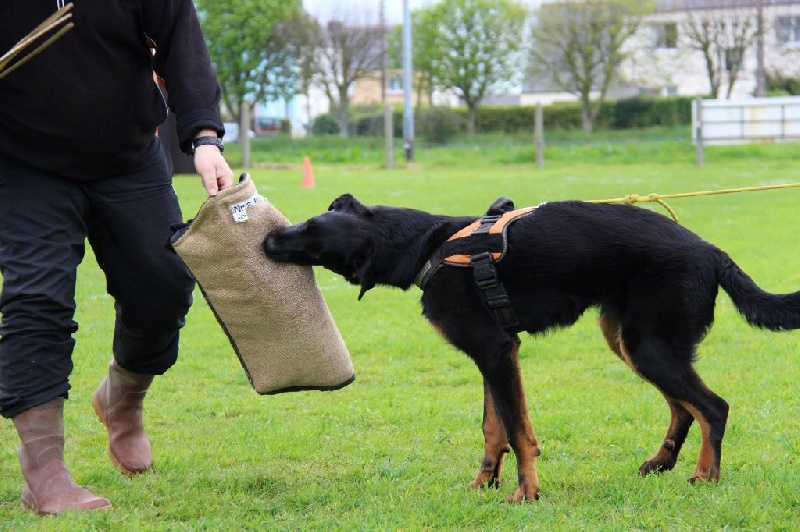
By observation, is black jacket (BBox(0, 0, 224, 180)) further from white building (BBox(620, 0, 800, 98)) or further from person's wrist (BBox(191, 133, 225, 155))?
white building (BBox(620, 0, 800, 98))

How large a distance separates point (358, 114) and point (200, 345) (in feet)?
121

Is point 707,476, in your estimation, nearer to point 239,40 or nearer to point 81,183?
point 81,183

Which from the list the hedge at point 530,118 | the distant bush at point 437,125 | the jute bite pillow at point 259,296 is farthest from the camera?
the hedge at point 530,118

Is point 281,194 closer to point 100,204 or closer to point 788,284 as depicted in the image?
point 788,284

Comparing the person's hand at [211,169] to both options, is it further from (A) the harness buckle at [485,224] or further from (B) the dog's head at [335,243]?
(A) the harness buckle at [485,224]

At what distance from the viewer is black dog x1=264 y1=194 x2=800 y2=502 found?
3.86m

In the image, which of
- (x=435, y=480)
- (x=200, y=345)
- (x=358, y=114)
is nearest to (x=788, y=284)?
(x=200, y=345)

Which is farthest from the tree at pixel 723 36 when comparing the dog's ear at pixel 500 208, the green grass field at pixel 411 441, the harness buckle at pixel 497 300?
the harness buckle at pixel 497 300

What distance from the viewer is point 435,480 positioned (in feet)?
13.1

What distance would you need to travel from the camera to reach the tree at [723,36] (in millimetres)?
39719

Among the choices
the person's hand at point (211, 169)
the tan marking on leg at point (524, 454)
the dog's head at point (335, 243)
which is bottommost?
the tan marking on leg at point (524, 454)

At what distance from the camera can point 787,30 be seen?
145ft

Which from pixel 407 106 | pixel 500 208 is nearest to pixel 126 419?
pixel 500 208

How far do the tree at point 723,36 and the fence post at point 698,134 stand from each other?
13.9 metres
